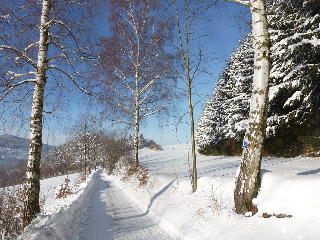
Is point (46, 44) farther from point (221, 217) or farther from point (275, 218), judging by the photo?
point (275, 218)

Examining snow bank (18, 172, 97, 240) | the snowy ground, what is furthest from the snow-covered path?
snow bank (18, 172, 97, 240)

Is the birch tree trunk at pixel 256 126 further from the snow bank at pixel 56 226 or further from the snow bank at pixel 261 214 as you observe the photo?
the snow bank at pixel 56 226

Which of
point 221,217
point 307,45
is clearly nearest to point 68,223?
point 221,217

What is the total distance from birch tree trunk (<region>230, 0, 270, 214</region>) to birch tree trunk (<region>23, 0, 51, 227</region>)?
178 inches

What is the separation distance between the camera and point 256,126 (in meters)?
4.12

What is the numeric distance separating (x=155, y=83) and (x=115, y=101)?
2494mm

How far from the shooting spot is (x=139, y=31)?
34.9ft

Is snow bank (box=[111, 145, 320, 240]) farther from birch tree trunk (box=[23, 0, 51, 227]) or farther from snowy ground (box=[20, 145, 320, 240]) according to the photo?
birch tree trunk (box=[23, 0, 51, 227])

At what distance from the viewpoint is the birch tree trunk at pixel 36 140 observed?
4250mm

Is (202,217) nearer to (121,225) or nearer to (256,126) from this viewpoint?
(121,225)

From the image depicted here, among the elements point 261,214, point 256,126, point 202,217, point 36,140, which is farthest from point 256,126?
point 36,140

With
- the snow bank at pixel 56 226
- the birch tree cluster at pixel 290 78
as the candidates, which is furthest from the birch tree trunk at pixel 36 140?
the birch tree cluster at pixel 290 78

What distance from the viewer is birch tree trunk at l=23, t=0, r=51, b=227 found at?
4250 millimetres

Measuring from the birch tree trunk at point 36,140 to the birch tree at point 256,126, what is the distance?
453 centimetres
